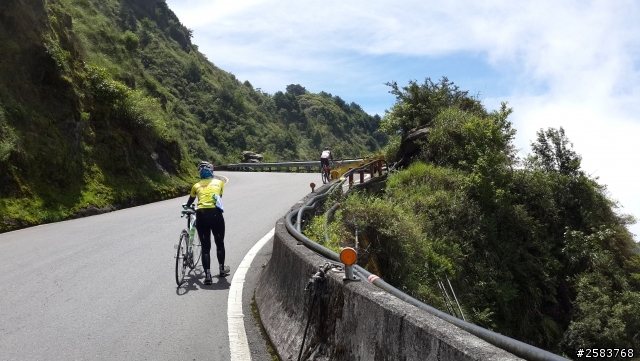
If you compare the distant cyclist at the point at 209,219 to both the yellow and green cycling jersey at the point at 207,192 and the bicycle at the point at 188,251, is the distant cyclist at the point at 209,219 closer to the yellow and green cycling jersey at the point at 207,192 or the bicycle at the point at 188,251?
the yellow and green cycling jersey at the point at 207,192

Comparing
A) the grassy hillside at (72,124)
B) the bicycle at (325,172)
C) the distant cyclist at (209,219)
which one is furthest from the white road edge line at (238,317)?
the bicycle at (325,172)

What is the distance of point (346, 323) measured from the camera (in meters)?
4.34

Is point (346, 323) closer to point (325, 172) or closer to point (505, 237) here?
point (505, 237)

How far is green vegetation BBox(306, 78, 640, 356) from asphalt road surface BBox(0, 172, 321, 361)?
286 centimetres

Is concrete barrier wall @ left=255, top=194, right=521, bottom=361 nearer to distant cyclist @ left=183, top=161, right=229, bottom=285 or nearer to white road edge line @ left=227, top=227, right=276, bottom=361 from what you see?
white road edge line @ left=227, top=227, right=276, bottom=361

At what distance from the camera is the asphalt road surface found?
5656mm

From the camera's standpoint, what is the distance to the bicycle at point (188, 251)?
27.8ft

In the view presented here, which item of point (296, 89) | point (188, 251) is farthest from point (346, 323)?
point (296, 89)

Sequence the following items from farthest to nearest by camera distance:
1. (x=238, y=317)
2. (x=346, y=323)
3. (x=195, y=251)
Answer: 1. (x=195, y=251)
2. (x=238, y=317)
3. (x=346, y=323)

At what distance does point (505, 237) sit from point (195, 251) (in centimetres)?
1210

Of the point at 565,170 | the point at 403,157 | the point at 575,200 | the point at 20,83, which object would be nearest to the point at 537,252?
the point at 575,200

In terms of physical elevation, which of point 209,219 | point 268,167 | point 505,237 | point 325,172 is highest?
point 209,219

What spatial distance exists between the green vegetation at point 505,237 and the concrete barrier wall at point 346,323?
387cm

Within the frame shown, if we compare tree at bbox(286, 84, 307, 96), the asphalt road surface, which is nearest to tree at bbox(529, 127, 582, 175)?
the asphalt road surface
